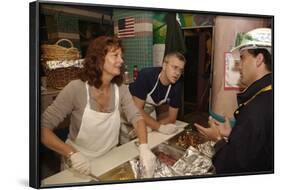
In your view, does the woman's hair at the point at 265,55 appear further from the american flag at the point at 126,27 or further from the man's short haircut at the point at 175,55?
the american flag at the point at 126,27

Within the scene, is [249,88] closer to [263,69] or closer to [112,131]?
[263,69]

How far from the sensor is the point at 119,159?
2611mm

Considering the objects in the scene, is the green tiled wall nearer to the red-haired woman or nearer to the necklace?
the red-haired woman

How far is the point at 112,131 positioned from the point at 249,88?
87 cm

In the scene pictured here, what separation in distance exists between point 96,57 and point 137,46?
0.78 ft

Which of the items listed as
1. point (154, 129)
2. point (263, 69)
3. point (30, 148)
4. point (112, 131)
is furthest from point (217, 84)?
point (30, 148)

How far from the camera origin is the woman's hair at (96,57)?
253 cm

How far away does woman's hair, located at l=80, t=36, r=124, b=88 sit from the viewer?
253cm

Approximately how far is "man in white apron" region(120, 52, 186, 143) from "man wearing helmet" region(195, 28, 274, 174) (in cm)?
21

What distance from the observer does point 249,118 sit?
287 cm

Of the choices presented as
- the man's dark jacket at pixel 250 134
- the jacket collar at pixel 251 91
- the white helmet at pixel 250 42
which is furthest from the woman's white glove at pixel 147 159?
the white helmet at pixel 250 42

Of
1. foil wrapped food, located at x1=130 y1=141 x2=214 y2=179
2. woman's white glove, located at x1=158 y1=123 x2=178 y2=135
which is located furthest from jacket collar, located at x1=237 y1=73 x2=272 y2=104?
woman's white glove, located at x1=158 y1=123 x2=178 y2=135

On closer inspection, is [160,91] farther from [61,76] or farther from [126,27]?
[61,76]

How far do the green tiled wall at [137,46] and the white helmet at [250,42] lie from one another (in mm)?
545
